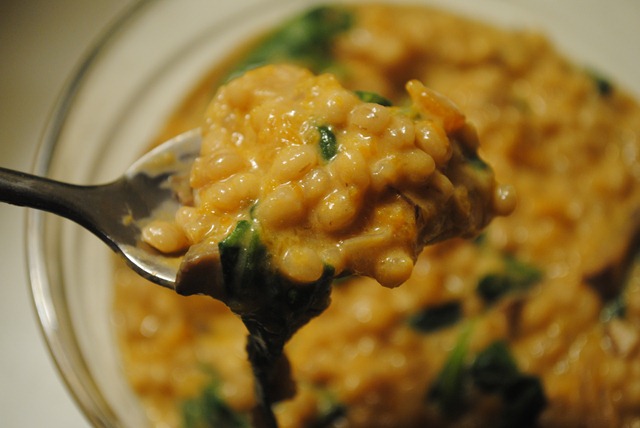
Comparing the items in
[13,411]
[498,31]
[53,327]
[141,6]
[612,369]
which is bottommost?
[612,369]

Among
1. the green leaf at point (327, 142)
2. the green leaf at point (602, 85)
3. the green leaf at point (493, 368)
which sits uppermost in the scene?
the green leaf at point (327, 142)

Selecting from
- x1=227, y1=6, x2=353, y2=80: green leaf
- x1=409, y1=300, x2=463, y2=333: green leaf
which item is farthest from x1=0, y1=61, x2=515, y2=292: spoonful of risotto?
x1=227, y1=6, x2=353, y2=80: green leaf

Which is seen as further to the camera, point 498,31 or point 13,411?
point 498,31

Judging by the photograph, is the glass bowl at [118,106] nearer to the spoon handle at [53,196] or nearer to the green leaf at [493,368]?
the spoon handle at [53,196]

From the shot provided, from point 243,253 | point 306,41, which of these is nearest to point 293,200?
point 243,253

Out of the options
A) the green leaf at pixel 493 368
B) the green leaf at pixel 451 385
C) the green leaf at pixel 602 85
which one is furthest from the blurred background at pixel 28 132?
the green leaf at pixel 602 85

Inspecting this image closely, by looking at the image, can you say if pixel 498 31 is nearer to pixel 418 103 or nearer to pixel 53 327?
pixel 418 103

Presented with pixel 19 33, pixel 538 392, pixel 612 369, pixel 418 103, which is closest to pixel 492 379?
pixel 538 392
